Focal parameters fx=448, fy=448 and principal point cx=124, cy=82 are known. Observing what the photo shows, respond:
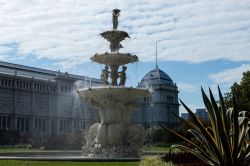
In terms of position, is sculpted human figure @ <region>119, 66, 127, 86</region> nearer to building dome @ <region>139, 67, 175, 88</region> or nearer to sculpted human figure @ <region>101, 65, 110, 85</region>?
sculpted human figure @ <region>101, 65, 110, 85</region>

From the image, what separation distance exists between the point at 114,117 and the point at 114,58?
10.9 ft

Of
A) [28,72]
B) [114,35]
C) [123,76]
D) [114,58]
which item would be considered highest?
[28,72]

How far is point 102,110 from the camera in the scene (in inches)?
949

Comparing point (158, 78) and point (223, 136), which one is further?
point (158, 78)

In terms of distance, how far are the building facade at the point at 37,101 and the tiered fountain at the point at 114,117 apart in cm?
7064

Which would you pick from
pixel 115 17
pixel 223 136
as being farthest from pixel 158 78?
pixel 223 136

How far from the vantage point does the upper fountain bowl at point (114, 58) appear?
80.0ft

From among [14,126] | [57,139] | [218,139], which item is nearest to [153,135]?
[57,139]

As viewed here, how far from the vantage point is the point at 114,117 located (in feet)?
77.4

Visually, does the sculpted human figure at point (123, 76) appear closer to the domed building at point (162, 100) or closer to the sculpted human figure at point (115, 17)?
the sculpted human figure at point (115, 17)

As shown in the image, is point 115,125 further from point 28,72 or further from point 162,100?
point 162,100

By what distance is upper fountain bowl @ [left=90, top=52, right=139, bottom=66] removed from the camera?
80.0 ft

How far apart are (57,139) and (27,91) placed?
6656 cm

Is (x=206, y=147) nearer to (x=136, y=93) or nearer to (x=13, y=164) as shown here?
(x=13, y=164)
